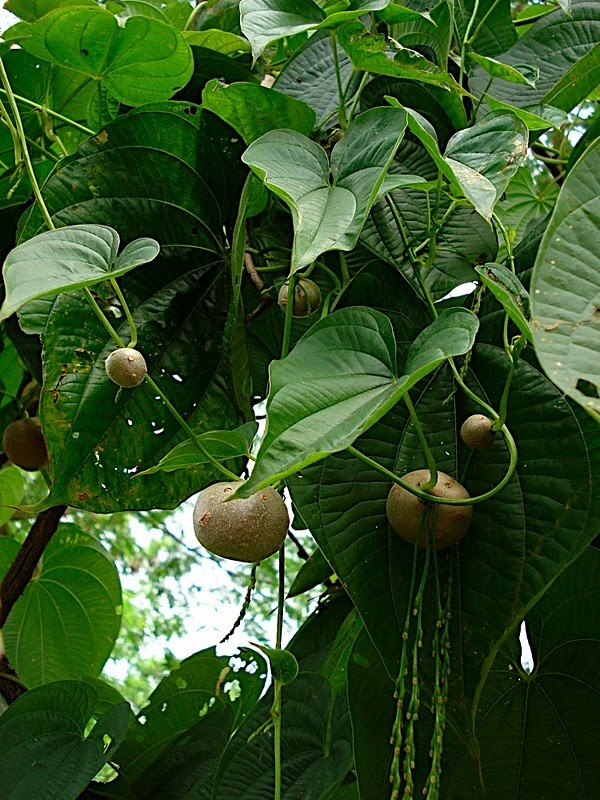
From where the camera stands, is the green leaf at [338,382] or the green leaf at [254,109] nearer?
the green leaf at [338,382]

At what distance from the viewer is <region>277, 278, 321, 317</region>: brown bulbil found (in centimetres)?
56

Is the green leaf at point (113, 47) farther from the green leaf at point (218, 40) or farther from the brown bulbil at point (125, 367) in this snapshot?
the brown bulbil at point (125, 367)

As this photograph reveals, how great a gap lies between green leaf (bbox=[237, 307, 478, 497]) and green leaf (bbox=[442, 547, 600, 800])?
0.22m

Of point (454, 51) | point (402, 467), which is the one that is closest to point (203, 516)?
point (402, 467)

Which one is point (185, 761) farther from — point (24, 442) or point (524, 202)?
point (524, 202)

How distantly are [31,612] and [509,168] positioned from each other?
2.53ft

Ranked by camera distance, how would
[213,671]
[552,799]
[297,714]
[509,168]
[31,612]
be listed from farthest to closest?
[31,612]
[213,671]
[297,714]
[552,799]
[509,168]

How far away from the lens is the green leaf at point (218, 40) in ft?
2.48

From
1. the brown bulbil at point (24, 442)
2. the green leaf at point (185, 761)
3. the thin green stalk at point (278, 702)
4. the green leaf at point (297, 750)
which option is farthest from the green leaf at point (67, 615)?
the thin green stalk at point (278, 702)

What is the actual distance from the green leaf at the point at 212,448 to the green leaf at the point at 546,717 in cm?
21

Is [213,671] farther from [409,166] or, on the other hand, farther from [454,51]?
[454,51]

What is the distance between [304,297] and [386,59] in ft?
0.51

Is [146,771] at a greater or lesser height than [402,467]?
lesser

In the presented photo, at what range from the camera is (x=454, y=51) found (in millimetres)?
813
